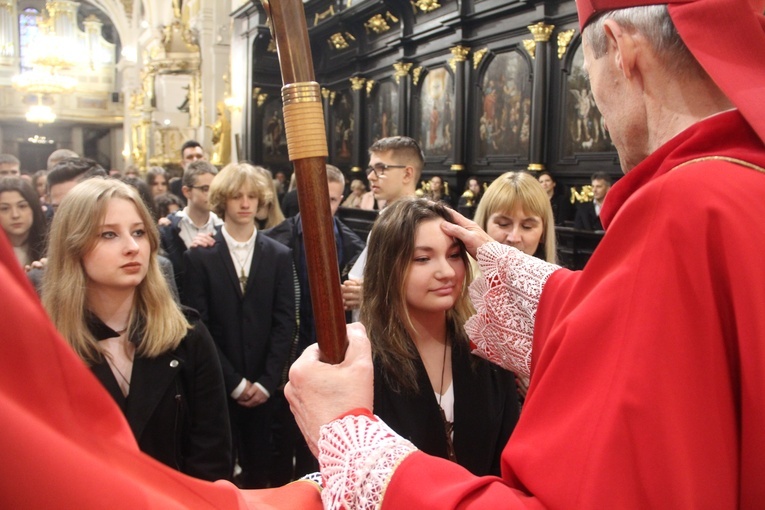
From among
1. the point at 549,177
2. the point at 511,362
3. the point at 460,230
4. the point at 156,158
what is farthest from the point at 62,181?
the point at 156,158

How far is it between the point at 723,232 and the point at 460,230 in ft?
4.29

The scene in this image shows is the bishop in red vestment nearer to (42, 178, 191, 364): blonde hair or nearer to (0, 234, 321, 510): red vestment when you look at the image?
(0, 234, 321, 510): red vestment

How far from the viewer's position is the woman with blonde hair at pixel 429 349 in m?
1.96

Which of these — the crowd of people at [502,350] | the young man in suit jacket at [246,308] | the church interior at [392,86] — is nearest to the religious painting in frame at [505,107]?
the church interior at [392,86]

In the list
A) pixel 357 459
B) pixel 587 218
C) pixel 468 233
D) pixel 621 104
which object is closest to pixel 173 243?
pixel 468 233

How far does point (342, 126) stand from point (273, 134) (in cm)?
196

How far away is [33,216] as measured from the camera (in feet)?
12.1

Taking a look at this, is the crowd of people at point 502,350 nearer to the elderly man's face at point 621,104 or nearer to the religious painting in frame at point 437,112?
the elderly man's face at point 621,104

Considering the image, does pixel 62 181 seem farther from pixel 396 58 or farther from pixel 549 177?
pixel 396 58

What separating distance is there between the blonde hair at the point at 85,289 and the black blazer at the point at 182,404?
0.05m

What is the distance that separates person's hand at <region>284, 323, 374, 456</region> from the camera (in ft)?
3.71

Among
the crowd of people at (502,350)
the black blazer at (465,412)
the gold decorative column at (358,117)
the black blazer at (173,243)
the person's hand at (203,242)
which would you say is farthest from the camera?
the gold decorative column at (358,117)

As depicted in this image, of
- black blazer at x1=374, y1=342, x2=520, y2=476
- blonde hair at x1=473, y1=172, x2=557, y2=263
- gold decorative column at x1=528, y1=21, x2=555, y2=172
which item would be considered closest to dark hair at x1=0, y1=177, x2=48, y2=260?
blonde hair at x1=473, y1=172, x2=557, y2=263

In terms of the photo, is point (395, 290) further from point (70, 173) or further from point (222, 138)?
point (222, 138)
